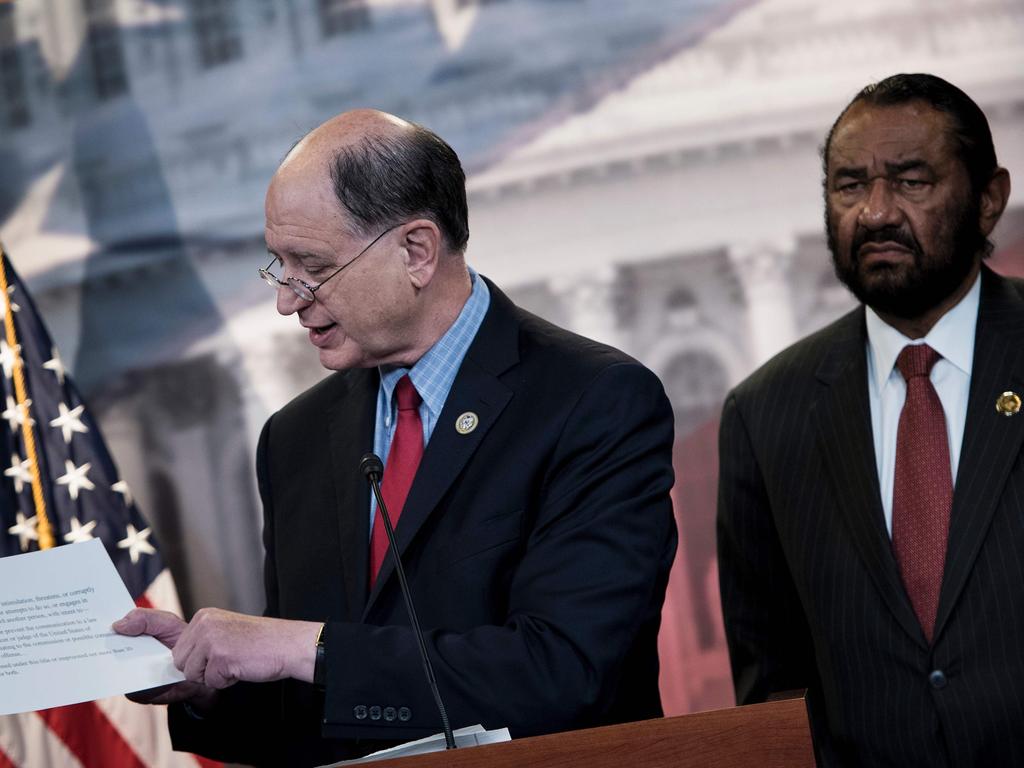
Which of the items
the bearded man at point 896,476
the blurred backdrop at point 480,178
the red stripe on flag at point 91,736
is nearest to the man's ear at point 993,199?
the bearded man at point 896,476

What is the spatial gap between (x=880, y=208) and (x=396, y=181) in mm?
1043

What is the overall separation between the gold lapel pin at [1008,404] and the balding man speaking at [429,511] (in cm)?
74

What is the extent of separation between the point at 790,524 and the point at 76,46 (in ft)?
10.2

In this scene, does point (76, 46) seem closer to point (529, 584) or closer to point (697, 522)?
point (697, 522)

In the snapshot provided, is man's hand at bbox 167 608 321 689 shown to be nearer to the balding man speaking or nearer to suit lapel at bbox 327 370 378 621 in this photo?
the balding man speaking

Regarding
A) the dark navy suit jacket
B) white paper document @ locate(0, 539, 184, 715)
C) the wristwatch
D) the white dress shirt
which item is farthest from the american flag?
the white dress shirt

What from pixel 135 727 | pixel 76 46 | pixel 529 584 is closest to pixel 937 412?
pixel 529 584

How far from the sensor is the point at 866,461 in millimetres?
2658

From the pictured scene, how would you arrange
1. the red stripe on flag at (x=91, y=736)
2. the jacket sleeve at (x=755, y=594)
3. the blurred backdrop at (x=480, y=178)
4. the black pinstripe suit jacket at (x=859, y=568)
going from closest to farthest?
the black pinstripe suit jacket at (x=859, y=568) < the jacket sleeve at (x=755, y=594) < the red stripe on flag at (x=91, y=736) < the blurred backdrop at (x=480, y=178)

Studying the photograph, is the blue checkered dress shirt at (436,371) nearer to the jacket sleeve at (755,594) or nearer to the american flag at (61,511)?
the jacket sleeve at (755,594)

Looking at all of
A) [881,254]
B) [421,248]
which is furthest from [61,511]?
[881,254]

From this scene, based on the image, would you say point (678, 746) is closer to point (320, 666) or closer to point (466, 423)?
point (320, 666)

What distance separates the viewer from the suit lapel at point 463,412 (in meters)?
2.11

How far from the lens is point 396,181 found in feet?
7.29
